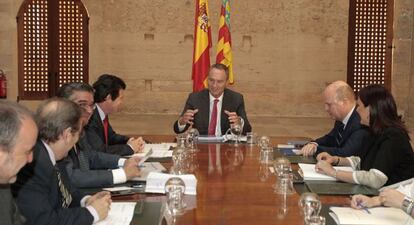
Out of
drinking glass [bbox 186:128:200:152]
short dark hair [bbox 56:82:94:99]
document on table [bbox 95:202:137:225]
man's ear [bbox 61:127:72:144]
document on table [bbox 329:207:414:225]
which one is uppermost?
short dark hair [bbox 56:82:94:99]

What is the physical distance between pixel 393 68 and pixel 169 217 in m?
10.6

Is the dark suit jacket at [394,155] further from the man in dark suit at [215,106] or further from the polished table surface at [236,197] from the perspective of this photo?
the man in dark suit at [215,106]

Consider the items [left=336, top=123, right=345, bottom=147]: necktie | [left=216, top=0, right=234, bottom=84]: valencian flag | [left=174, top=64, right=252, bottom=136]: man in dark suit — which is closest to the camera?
[left=336, top=123, right=345, bottom=147]: necktie

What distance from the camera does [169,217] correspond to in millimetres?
2496

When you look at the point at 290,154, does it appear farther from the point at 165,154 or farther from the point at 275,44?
the point at 275,44

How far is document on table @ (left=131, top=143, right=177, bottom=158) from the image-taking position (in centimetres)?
429

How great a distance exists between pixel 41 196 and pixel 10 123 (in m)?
0.63

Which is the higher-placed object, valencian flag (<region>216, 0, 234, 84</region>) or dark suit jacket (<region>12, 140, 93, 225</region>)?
valencian flag (<region>216, 0, 234, 84</region>)

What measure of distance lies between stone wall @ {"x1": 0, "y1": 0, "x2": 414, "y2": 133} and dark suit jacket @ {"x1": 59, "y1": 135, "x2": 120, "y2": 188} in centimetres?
827

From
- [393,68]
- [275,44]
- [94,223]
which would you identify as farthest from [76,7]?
[94,223]

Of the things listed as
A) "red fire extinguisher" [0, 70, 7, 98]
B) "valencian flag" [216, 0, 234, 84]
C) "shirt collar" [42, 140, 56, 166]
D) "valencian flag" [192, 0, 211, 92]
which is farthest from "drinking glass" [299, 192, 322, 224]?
"red fire extinguisher" [0, 70, 7, 98]

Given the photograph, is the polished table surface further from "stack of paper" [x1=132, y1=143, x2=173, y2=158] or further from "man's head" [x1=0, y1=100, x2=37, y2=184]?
"man's head" [x1=0, y1=100, x2=37, y2=184]

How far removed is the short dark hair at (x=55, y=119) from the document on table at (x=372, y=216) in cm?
127

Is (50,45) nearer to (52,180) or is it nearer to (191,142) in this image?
(191,142)
